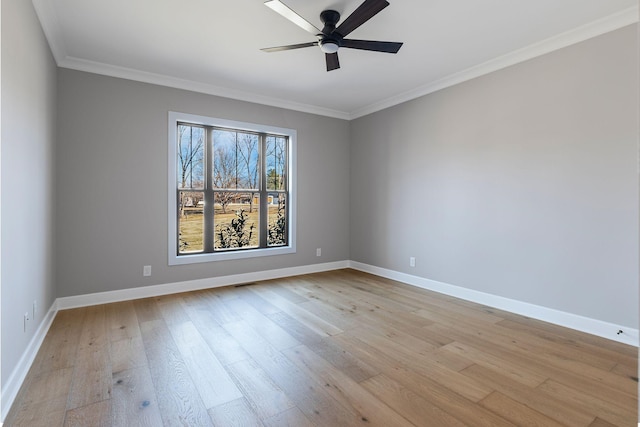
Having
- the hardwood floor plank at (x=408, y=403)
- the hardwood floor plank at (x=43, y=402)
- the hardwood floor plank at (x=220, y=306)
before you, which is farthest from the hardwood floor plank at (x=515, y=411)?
the hardwood floor plank at (x=43, y=402)

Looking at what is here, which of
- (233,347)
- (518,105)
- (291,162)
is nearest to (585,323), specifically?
(518,105)

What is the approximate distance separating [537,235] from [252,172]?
146 inches

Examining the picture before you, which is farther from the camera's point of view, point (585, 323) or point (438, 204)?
point (438, 204)

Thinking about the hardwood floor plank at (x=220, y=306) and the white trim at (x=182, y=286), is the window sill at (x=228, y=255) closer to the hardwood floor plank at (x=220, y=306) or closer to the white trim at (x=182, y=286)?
the white trim at (x=182, y=286)

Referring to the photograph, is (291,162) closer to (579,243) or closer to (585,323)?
(579,243)

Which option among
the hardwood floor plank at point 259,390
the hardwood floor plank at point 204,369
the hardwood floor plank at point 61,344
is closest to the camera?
the hardwood floor plank at point 259,390

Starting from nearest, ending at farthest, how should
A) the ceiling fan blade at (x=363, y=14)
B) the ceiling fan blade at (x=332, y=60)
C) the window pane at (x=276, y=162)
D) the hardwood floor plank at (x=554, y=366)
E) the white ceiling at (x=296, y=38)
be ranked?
1. the hardwood floor plank at (x=554, y=366)
2. the ceiling fan blade at (x=363, y=14)
3. the white ceiling at (x=296, y=38)
4. the ceiling fan blade at (x=332, y=60)
5. the window pane at (x=276, y=162)

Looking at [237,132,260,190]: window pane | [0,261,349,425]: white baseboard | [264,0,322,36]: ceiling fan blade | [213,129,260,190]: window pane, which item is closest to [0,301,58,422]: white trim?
[0,261,349,425]: white baseboard

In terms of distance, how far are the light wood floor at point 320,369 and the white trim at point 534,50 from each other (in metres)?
2.66

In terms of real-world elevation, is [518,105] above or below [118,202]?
above

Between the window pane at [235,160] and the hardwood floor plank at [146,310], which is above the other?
the window pane at [235,160]

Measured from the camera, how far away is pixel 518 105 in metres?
3.26

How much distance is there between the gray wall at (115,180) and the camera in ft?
11.1

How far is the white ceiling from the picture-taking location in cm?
250
